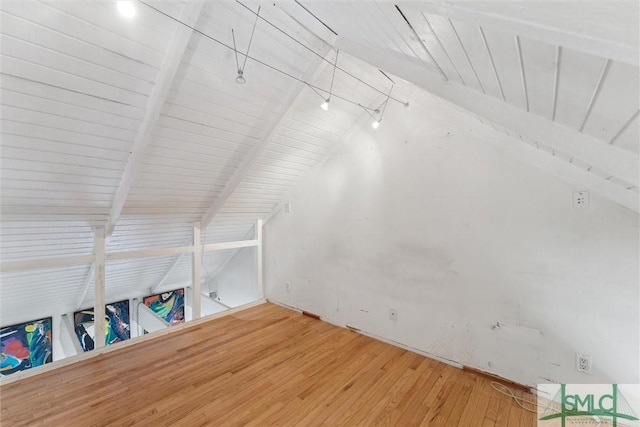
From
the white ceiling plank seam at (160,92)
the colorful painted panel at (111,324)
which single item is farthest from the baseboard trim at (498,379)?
the colorful painted panel at (111,324)

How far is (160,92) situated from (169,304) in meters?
5.06

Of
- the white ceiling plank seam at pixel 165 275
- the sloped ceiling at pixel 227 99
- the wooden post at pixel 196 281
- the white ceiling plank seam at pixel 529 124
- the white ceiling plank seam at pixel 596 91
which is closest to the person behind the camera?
the white ceiling plank seam at pixel 596 91

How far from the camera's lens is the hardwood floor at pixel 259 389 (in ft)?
6.64

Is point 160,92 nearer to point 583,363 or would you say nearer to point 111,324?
point 583,363

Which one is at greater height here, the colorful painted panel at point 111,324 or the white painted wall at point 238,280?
the white painted wall at point 238,280

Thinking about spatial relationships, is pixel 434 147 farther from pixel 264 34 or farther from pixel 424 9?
pixel 424 9

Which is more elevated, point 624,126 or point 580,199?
point 624,126

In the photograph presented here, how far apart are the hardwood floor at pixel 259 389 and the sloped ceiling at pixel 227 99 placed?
58.1 inches

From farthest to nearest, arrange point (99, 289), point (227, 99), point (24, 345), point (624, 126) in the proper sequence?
point (24, 345)
point (99, 289)
point (227, 99)
point (624, 126)

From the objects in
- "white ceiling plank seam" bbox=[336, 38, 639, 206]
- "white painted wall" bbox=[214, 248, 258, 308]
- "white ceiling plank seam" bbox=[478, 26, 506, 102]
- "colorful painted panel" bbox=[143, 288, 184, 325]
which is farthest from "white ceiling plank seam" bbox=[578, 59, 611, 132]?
"colorful painted panel" bbox=[143, 288, 184, 325]

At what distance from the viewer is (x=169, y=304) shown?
19.2ft

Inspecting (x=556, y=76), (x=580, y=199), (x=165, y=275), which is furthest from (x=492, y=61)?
(x=165, y=275)

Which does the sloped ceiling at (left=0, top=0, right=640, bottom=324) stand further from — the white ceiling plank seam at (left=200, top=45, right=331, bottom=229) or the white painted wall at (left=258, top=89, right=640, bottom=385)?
the white painted wall at (left=258, top=89, right=640, bottom=385)

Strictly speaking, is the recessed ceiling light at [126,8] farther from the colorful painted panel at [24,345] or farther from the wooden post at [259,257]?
the colorful painted panel at [24,345]
